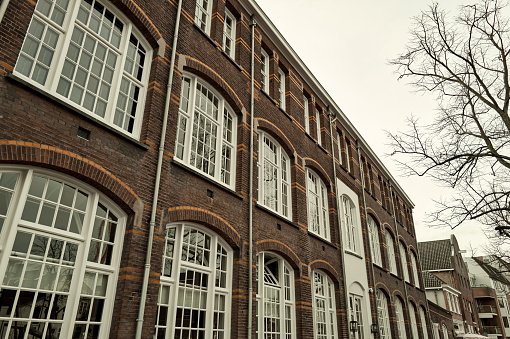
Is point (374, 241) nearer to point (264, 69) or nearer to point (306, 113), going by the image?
point (306, 113)

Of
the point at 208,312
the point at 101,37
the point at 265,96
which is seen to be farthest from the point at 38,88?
the point at 265,96

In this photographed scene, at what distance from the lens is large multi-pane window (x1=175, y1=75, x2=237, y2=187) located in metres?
8.57

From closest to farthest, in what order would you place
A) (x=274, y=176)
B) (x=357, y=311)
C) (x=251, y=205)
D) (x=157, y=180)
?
(x=157, y=180) → (x=251, y=205) → (x=274, y=176) → (x=357, y=311)

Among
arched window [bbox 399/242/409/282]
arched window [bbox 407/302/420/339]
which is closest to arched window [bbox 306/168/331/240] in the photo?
arched window [bbox 399/242/409/282]

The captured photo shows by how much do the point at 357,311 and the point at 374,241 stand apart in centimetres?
582

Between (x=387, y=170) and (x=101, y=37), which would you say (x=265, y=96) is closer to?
(x=101, y=37)

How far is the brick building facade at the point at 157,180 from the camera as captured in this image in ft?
17.6

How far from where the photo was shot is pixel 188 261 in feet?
25.5

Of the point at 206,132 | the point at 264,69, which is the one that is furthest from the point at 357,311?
the point at 206,132

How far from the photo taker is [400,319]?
20828 millimetres

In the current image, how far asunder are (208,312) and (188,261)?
1.24 m

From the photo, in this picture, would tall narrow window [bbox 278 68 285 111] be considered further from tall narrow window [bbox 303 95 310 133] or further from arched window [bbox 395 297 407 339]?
arched window [bbox 395 297 407 339]

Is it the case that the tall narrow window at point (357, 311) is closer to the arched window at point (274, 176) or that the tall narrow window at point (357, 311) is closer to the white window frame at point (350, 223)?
the white window frame at point (350, 223)

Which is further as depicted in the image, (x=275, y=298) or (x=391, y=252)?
(x=391, y=252)
